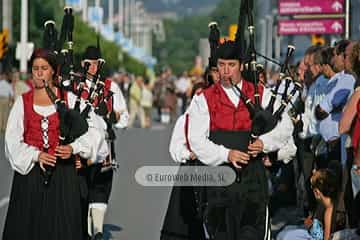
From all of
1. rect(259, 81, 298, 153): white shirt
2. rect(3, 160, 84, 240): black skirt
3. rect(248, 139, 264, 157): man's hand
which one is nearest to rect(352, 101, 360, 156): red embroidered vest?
rect(259, 81, 298, 153): white shirt

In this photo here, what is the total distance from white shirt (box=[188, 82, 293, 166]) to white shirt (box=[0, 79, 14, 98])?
22.3 meters

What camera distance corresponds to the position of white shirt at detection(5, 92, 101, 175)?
8625 mm

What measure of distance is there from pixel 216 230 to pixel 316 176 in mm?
1210

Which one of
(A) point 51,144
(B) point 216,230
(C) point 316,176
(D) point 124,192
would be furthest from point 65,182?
(D) point 124,192

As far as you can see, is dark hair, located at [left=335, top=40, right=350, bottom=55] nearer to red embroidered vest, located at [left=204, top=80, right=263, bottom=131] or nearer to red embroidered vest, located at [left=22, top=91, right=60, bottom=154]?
red embroidered vest, located at [left=204, top=80, right=263, bottom=131]

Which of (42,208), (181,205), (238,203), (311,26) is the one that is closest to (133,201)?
(181,205)

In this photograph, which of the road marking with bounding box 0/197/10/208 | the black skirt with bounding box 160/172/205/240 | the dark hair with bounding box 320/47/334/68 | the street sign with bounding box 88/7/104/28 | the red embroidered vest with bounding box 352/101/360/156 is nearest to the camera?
the red embroidered vest with bounding box 352/101/360/156

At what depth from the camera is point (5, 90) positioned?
101 feet

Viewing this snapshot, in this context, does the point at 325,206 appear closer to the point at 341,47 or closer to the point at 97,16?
the point at 341,47

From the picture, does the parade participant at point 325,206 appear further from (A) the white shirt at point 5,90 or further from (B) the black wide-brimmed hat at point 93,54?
(A) the white shirt at point 5,90

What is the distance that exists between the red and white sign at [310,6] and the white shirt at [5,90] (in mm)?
8150

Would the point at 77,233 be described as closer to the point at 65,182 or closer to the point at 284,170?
the point at 65,182

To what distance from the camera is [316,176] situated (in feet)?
30.8

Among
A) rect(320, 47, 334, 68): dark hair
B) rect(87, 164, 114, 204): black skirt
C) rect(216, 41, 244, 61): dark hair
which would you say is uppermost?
rect(216, 41, 244, 61): dark hair
